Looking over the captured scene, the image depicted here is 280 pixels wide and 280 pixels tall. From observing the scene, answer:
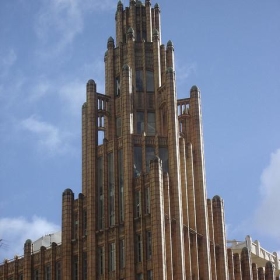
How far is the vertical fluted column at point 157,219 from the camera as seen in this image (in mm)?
85562

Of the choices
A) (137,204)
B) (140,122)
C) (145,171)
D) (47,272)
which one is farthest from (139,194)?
(47,272)

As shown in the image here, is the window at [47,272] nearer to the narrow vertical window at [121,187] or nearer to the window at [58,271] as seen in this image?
the window at [58,271]

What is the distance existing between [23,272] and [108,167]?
46.0ft

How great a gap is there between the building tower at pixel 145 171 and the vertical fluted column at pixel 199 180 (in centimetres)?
10

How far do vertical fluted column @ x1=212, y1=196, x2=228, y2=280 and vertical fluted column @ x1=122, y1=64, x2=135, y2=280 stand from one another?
34.2 ft

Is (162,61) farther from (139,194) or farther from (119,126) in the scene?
(139,194)

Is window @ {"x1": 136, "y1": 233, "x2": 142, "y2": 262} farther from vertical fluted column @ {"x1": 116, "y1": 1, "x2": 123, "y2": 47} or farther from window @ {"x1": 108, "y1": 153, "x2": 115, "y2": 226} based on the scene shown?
vertical fluted column @ {"x1": 116, "y1": 1, "x2": 123, "y2": 47}

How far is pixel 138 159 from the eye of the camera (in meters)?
94.3

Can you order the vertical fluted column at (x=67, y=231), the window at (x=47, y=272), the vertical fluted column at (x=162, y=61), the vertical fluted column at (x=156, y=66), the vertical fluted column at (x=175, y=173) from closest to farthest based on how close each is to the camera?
the vertical fluted column at (x=175, y=173) < the vertical fluted column at (x=67, y=231) < the window at (x=47, y=272) < the vertical fluted column at (x=156, y=66) < the vertical fluted column at (x=162, y=61)

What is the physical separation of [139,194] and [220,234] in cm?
1074

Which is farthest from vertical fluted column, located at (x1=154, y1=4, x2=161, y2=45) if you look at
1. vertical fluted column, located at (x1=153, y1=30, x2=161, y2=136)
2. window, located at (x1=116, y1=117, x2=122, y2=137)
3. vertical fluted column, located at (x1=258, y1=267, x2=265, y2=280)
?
vertical fluted column, located at (x1=258, y1=267, x2=265, y2=280)

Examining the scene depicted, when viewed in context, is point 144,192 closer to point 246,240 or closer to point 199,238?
point 199,238

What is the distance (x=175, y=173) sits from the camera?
303 ft

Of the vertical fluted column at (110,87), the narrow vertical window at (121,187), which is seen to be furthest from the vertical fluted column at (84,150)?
the narrow vertical window at (121,187)
